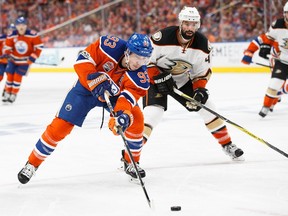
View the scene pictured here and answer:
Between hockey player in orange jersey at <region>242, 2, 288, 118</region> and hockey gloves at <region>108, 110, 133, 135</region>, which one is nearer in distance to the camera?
hockey gloves at <region>108, 110, 133, 135</region>

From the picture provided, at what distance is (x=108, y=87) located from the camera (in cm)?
317

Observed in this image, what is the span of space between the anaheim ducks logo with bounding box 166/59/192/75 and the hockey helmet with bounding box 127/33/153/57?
0.81 metres

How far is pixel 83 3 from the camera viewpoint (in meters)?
15.1

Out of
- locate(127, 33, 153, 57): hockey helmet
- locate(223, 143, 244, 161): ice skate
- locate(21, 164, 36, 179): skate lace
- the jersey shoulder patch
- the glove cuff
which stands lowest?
locate(223, 143, 244, 161): ice skate

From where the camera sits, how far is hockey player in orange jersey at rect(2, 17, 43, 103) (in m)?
8.23

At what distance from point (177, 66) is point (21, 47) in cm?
480

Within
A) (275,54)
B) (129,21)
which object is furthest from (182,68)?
(129,21)

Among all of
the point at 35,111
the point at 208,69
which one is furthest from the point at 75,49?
the point at 208,69

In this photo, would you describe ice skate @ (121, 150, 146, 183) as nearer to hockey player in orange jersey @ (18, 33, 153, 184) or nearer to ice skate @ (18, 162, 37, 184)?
hockey player in orange jersey @ (18, 33, 153, 184)

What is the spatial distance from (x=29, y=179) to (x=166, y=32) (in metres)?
1.30

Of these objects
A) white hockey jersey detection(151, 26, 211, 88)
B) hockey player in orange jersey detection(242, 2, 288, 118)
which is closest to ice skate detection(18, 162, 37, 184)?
white hockey jersey detection(151, 26, 211, 88)

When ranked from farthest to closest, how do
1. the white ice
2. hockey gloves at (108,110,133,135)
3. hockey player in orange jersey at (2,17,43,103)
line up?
hockey player in orange jersey at (2,17,43,103), hockey gloves at (108,110,133,135), the white ice

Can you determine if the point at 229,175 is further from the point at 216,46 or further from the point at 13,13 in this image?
the point at 13,13

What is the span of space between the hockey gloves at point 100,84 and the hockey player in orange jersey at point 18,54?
17.1 ft
